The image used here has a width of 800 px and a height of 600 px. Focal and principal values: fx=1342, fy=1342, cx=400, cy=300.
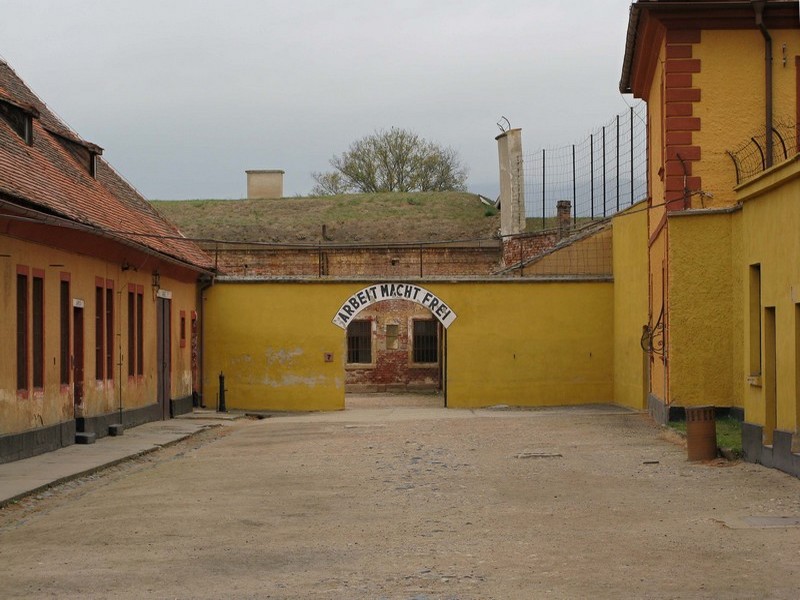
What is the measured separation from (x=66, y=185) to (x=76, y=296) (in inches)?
93.2

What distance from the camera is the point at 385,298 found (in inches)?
1319

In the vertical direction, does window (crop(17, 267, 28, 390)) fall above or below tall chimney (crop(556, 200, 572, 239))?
below

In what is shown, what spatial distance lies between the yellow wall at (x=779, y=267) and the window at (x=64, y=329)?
10832 millimetres

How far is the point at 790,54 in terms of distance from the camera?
2244cm

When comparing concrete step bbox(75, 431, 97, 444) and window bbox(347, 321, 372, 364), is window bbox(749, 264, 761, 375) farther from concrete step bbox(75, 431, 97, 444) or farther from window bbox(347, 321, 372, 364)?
window bbox(347, 321, 372, 364)

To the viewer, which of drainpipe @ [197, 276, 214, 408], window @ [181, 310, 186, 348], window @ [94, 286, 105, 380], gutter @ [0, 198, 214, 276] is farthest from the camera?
drainpipe @ [197, 276, 214, 408]

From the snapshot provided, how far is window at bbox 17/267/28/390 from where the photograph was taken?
19.3 meters

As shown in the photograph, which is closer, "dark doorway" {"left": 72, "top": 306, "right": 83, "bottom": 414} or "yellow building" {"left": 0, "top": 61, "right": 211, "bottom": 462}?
A: "yellow building" {"left": 0, "top": 61, "right": 211, "bottom": 462}

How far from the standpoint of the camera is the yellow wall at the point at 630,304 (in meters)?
29.2

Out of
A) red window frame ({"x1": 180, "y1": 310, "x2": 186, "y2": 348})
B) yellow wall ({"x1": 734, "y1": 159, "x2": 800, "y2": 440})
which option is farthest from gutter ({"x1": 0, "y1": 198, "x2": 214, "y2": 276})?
yellow wall ({"x1": 734, "y1": 159, "x2": 800, "y2": 440})

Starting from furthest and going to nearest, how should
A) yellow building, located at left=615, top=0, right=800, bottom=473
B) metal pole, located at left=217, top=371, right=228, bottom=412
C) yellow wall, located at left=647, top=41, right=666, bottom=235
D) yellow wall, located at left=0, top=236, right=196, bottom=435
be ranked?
metal pole, located at left=217, top=371, right=228, bottom=412, yellow wall, located at left=647, top=41, right=666, bottom=235, yellow building, located at left=615, top=0, right=800, bottom=473, yellow wall, located at left=0, top=236, right=196, bottom=435

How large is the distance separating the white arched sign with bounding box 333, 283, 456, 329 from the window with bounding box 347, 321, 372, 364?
38.3 ft

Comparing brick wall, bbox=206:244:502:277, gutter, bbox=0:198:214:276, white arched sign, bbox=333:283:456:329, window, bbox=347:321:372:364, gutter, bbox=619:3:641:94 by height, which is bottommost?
window, bbox=347:321:372:364

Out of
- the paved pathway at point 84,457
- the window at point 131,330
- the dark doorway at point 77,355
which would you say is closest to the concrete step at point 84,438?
the paved pathway at point 84,457
